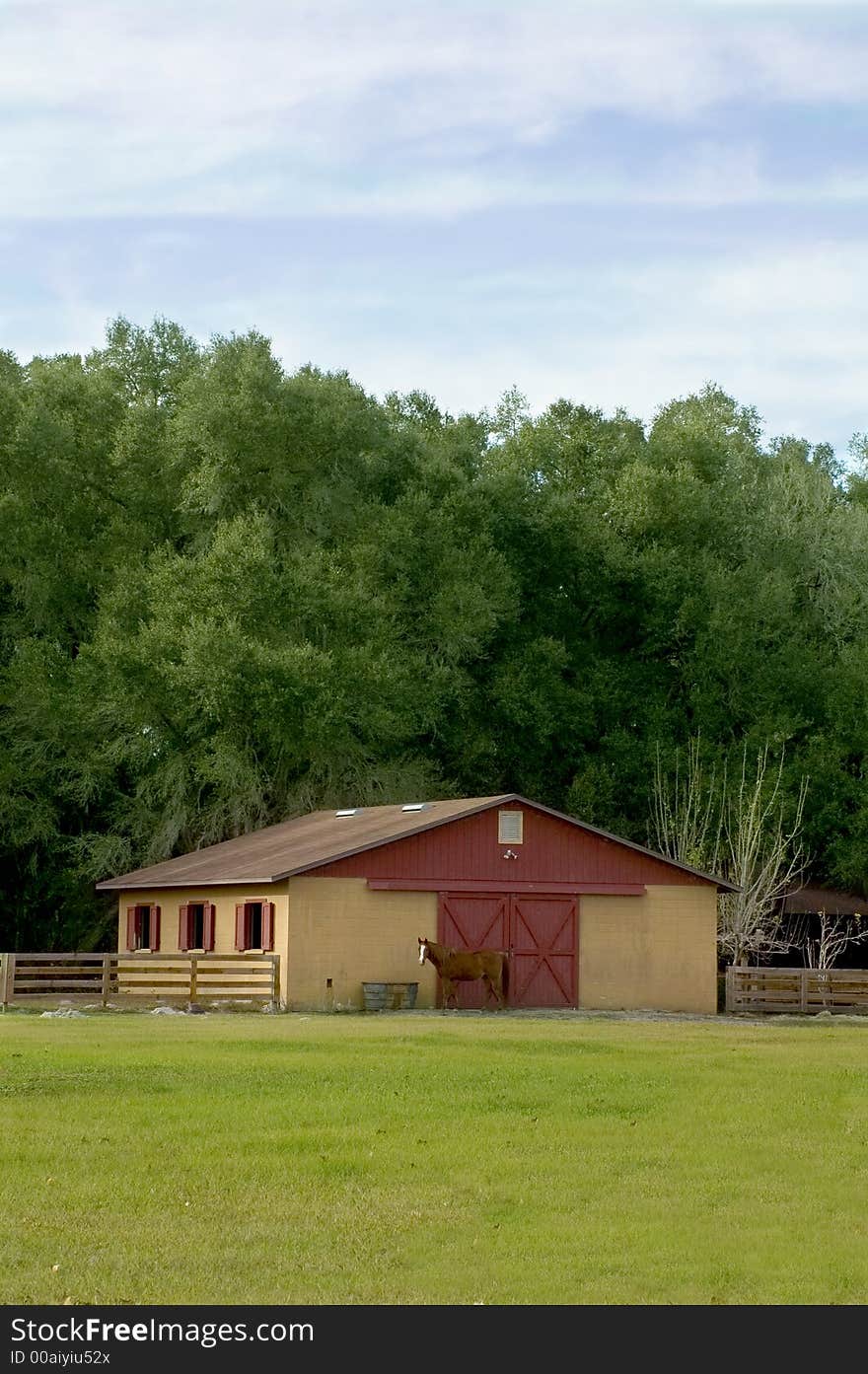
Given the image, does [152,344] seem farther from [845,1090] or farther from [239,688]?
[845,1090]

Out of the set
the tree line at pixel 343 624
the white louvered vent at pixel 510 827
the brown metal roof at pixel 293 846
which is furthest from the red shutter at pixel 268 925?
the tree line at pixel 343 624

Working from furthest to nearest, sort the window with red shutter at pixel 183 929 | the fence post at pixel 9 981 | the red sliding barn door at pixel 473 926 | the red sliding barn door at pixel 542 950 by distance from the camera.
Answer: the window with red shutter at pixel 183 929 < the red sliding barn door at pixel 542 950 < the red sliding barn door at pixel 473 926 < the fence post at pixel 9 981

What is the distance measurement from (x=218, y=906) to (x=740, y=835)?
1421 cm

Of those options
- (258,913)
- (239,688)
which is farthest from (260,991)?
(239,688)

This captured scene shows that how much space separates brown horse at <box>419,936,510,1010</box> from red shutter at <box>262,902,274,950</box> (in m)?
2.97

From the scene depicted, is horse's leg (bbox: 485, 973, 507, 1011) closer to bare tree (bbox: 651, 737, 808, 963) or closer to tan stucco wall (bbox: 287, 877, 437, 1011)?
tan stucco wall (bbox: 287, 877, 437, 1011)

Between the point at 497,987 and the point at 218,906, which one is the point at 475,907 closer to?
the point at 497,987

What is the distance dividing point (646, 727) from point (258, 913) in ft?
65.0

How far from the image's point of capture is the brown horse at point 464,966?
118ft

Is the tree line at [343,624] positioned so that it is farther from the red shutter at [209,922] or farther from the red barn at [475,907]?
the red barn at [475,907]

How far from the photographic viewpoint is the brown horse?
3594 cm

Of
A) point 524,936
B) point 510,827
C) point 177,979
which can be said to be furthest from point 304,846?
point 524,936

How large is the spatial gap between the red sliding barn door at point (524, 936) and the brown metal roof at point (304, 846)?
1778 mm

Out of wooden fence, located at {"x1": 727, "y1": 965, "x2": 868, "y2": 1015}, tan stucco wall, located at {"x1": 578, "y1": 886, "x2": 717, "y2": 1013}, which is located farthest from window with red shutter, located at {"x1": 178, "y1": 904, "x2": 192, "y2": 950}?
wooden fence, located at {"x1": 727, "y1": 965, "x2": 868, "y2": 1015}
